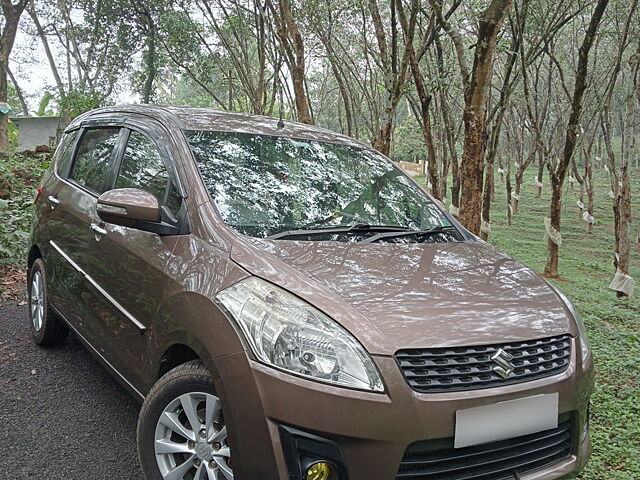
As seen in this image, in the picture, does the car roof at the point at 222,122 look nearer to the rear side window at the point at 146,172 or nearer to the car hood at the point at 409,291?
the rear side window at the point at 146,172

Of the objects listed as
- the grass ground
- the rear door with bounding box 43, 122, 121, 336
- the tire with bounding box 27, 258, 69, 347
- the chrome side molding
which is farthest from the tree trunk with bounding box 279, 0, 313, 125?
the chrome side molding

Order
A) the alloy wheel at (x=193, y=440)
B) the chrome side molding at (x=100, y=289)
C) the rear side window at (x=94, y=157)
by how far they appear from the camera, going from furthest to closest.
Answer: the rear side window at (x=94, y=157), the chrome side molding at (x=100, y=289), the alloy wheel at (x=193, y=440)

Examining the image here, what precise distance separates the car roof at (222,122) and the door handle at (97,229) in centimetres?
65

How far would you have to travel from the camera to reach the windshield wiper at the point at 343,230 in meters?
2.46

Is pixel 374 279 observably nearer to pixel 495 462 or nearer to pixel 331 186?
pixel 495 462

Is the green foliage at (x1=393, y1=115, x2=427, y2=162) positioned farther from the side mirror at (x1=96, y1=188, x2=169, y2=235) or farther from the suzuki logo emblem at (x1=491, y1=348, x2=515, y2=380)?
the suzuki logo emblem at (x1=491, y1=348, x2=515, y2=380)

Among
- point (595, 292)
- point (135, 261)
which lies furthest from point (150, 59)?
point (135, 261)

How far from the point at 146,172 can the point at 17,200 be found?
293 inches

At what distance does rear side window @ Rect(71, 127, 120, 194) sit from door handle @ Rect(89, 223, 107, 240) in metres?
0.26

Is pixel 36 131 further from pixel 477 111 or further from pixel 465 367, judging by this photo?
pixel 465 367

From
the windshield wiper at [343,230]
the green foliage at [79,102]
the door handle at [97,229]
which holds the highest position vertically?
the green foliage at [79,102]

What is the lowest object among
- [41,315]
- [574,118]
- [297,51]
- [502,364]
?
[41,315]

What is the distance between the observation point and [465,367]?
1.82m

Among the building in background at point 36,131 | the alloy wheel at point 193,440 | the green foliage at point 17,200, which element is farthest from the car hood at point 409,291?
the building in background at point 36,131
